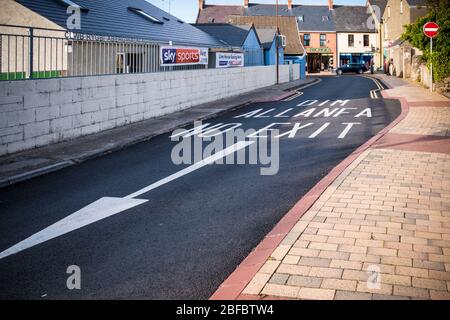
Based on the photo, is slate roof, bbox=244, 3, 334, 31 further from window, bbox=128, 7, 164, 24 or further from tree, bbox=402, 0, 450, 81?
window, bbox=128, 7, 164, 24

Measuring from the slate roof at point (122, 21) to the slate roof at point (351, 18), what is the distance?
47.5 m

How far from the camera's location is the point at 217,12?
75000mm

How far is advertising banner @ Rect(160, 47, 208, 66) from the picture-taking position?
18500mm

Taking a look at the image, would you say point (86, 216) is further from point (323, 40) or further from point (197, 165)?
point (323, 40)

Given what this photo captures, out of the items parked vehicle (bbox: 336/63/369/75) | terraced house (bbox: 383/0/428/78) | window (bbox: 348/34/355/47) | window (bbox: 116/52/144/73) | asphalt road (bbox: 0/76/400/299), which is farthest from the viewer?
window (bbox: 348/34/355/47)

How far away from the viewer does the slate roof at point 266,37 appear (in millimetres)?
50291

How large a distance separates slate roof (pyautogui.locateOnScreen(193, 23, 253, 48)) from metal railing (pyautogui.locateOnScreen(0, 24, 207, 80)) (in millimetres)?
24761

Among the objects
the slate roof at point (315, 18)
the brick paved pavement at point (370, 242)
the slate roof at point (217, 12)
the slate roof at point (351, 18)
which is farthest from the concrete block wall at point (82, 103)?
the slate roof at point (351, 18)

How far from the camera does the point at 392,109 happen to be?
19250mm

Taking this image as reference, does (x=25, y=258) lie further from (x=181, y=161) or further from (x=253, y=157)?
(x=253, y=157)

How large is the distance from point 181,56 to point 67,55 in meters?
8.45

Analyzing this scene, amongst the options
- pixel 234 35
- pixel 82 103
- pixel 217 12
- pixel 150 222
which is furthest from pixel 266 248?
pixel 217 12

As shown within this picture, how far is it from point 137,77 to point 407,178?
416 inches

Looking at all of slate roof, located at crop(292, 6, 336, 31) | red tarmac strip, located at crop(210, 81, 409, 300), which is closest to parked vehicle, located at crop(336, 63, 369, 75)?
slate roof, located at crop(292, 6, 336, 31)
